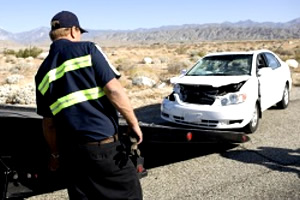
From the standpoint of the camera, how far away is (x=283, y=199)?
4281mm

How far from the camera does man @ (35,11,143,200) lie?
2512mm

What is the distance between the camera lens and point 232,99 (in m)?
7.04

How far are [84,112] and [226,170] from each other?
324 cm

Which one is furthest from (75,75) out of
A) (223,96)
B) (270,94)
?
(270,94)

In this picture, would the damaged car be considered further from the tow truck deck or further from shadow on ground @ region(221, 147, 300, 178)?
the tow truck deck

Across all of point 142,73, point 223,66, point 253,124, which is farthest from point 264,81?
point 142,73

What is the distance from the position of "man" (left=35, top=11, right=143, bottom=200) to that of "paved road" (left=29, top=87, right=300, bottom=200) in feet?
6.26

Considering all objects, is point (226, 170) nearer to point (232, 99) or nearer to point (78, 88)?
point (232, 99)

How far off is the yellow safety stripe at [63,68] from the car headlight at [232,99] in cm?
484

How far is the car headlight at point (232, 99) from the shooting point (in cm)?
700

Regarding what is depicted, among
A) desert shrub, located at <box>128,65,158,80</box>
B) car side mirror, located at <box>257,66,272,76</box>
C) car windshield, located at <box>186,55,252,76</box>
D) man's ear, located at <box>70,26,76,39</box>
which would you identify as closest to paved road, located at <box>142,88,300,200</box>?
car side mirror, located at <box>257,66,272,76</box>

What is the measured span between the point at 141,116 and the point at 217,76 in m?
2.57

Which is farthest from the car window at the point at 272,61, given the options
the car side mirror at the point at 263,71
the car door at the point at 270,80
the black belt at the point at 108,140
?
the black belt at the point at 108,140

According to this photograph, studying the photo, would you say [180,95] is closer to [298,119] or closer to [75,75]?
[298,119]
